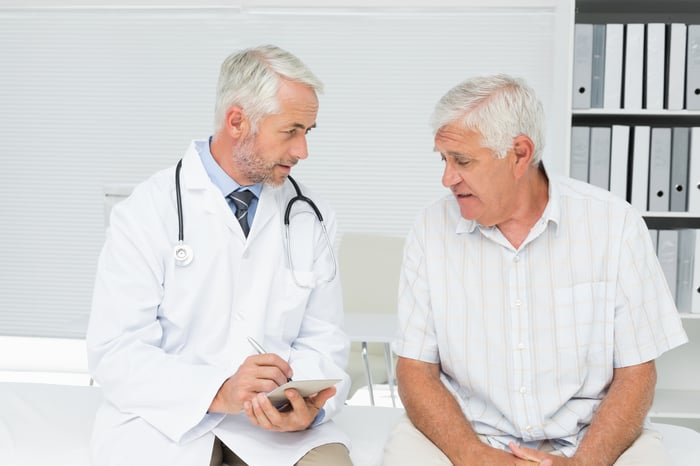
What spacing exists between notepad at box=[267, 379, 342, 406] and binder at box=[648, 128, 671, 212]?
181cm

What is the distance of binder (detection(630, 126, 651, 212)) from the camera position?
2969 mm

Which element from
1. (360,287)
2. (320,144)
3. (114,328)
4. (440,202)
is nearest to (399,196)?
(320,144)

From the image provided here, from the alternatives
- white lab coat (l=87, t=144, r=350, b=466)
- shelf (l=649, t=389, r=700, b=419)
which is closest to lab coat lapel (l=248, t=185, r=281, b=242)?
white lab coat (l=87, t=144, r=350, b=466)

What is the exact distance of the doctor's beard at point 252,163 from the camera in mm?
1801

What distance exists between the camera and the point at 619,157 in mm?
2980

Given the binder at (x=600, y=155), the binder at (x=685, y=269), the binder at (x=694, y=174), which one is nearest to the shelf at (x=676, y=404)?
the binder at (x=685, y=269)

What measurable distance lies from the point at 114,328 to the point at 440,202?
717 mm

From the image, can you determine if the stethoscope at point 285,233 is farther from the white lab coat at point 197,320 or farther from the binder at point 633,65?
the binder at point 633,65

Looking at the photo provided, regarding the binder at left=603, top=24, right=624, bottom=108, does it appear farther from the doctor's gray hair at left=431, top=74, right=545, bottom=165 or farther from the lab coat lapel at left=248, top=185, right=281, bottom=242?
the lab coat lapel at left=248, top=185, right=281, bottom=242

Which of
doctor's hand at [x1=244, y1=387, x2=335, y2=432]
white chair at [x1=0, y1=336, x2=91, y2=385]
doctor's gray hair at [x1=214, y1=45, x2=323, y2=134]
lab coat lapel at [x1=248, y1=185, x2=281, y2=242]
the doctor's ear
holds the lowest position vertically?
white chair at [x1=0, y1=336, x2=91, y2=385]

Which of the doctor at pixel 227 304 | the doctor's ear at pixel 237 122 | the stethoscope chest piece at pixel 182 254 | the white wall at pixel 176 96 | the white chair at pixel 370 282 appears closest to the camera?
the doctor at pixel 227 304

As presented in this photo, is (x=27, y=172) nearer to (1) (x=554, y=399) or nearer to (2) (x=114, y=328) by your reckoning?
(2) (x=114, y=328)

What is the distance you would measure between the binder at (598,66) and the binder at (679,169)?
283mm

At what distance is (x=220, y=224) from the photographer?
1771 millimetres
